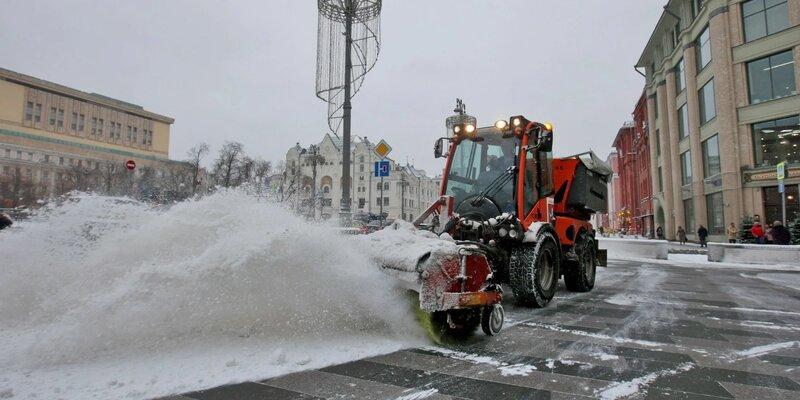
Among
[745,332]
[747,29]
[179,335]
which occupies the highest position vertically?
[747,29]

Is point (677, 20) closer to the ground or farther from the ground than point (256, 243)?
farther from the ground

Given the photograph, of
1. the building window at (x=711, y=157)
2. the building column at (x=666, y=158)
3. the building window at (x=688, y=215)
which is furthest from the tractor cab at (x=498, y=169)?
the building column at (x=666, y=158)

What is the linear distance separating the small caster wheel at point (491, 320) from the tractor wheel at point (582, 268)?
12.2ft

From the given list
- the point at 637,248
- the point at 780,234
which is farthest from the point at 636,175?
the point at 780,234

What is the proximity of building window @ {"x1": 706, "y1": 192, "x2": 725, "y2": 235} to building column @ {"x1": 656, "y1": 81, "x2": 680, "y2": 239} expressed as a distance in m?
6.68

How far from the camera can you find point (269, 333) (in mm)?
3916

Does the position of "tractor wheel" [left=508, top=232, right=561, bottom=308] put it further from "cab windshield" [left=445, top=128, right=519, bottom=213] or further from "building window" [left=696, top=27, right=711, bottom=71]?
"building window" [left=696, top=27, right=711, bottom=71]

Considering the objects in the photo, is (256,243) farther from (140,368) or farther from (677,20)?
(677,20)

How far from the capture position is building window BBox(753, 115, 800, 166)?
21.8 m

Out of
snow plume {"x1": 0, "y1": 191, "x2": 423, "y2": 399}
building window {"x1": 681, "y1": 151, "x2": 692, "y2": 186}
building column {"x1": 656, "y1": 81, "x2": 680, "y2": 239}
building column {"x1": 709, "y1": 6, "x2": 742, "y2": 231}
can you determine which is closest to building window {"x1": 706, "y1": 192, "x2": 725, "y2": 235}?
building column {"x1": 709, "y1": 6, "x2": 742, "y2": 231}

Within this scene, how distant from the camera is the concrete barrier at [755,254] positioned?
1466cm

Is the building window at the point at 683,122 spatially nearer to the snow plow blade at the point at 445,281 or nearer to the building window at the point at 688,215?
the building window at the point at 688,215

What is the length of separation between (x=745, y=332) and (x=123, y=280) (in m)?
6.38

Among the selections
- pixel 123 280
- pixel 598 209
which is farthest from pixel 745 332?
pixel 123 280
